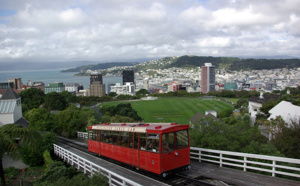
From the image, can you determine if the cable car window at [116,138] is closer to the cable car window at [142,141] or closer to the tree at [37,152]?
the cable car window at [142,141]

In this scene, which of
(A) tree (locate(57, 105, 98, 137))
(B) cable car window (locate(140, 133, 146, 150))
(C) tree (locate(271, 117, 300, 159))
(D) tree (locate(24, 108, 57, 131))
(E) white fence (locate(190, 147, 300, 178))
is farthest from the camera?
(A) tree (locate(57, 105, 98, 137))

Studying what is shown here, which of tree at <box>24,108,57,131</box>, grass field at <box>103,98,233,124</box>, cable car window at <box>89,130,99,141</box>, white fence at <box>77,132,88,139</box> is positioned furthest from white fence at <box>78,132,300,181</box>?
grass field at <box>103,98,233,124</box>

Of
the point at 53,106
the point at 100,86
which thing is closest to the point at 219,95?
the point at 53,106

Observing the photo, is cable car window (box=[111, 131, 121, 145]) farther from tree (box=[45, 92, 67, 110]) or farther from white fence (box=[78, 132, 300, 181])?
tree (box=[45, 92, 67, 110])

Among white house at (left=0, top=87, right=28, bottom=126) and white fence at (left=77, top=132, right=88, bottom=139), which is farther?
white house at (left=0, top=87, right=28, bottom=126)

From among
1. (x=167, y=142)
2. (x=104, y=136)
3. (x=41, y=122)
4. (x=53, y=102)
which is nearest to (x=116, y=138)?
(x=104, y=136)

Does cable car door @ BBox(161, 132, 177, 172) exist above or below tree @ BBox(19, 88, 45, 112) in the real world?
above

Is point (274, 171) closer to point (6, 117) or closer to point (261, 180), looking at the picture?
point (261, 180)
